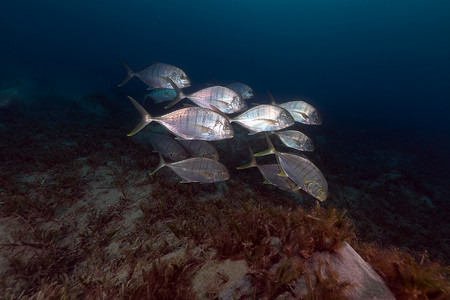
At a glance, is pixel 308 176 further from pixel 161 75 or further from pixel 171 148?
pixel 161 75

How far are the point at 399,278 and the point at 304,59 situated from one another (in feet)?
448

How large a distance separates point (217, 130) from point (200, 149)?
4.20 feet

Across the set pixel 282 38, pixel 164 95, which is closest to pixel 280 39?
pixel 282 38

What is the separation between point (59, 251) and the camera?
3041 millimetres

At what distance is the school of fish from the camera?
3078 mm

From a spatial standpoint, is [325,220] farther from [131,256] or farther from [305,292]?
[131,256]

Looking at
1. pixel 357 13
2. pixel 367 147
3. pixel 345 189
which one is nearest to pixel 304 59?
pixel 357 13

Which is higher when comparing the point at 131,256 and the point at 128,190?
the point at 131,256

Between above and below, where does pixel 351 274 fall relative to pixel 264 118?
below

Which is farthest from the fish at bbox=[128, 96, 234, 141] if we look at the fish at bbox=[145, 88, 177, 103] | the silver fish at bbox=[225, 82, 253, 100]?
the fish at bbox=[145, 88, 177, 103]

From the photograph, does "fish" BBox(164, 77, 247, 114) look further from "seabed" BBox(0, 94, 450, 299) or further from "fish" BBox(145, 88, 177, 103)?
"fish" BBox(145, 88, 177, 103)

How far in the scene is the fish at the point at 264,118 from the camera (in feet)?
13.1

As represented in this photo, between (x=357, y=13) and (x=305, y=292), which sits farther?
(x=357, y=13)

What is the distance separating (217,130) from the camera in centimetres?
337
